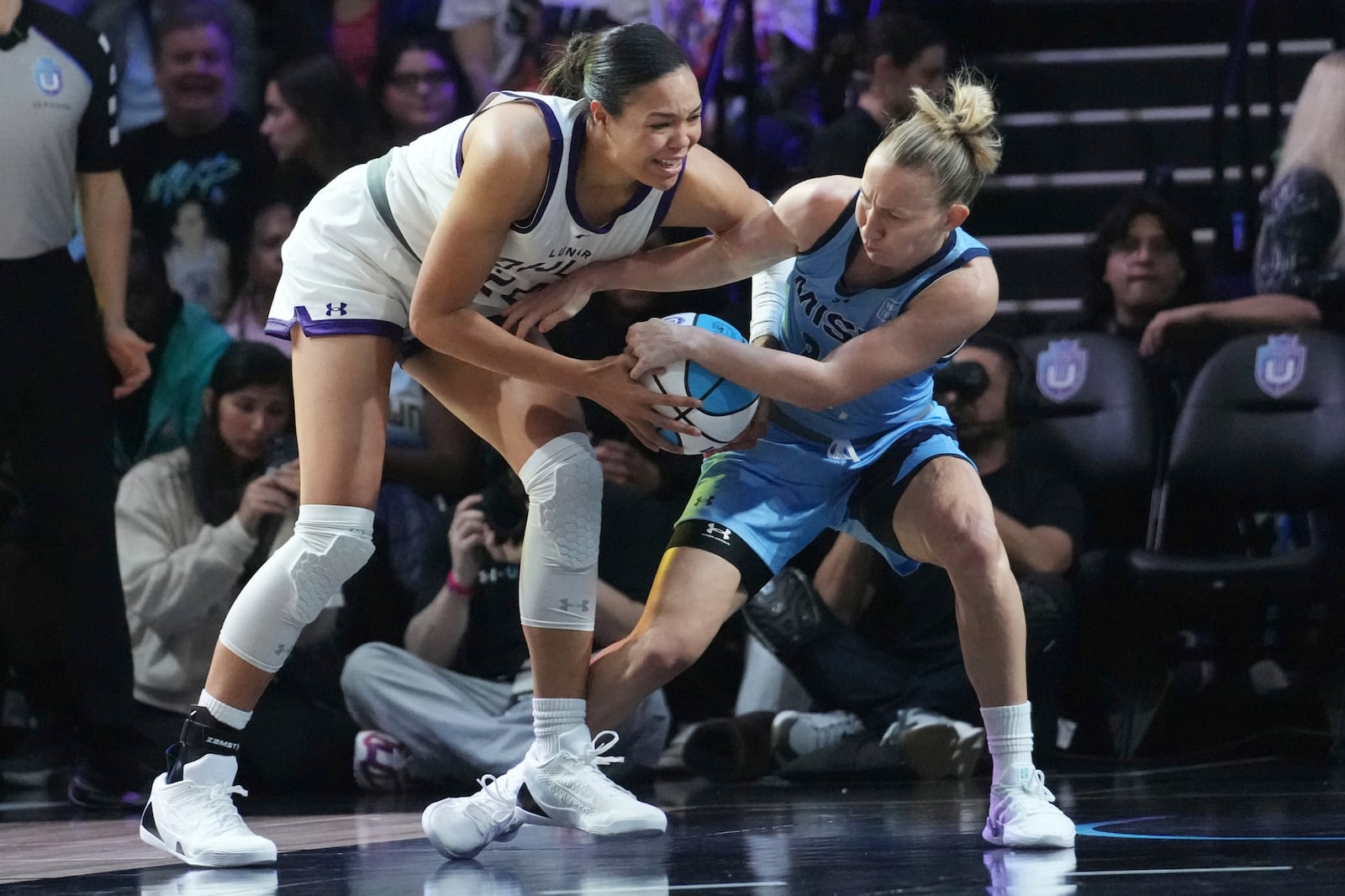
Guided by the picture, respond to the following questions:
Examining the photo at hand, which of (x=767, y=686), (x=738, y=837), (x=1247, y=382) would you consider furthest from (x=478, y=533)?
(x=1247, y=382)

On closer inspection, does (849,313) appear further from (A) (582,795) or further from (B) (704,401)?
(A) (582,795)

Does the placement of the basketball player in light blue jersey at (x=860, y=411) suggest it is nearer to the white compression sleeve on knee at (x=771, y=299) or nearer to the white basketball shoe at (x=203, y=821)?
the white compression sleeve on knee at (x=771, y=299)

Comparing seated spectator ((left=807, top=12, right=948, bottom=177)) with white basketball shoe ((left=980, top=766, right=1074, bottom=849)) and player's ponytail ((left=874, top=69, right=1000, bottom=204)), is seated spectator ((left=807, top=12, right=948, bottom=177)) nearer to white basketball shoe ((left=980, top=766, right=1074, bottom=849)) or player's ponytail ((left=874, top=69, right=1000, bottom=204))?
player's ponytail ((left=874, top=69, right=1000, bottom=204))

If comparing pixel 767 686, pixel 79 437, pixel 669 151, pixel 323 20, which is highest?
pixel 323 20

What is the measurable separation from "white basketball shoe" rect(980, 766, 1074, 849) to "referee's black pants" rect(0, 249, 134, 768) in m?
2.29

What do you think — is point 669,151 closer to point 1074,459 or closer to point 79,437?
point 79,437

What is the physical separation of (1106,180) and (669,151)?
A: 12.3ft

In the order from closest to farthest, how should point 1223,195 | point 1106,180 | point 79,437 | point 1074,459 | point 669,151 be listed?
point 669,151, point 79,437, point 1074,459, point 1223,195, point 1106,180

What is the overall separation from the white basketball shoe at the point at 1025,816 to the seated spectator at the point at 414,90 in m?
3.26

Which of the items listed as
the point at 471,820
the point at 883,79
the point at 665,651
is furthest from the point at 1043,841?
the point at 883,79

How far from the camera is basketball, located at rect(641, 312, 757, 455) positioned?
282 centimetres

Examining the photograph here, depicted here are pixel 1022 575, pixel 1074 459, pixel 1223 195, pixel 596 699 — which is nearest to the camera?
pixel 596 699

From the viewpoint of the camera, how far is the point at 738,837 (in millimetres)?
3037

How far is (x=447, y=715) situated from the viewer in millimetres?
4301
